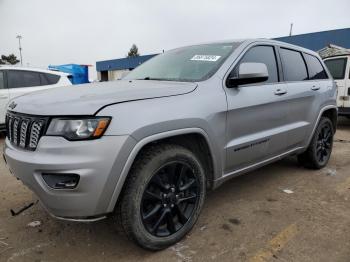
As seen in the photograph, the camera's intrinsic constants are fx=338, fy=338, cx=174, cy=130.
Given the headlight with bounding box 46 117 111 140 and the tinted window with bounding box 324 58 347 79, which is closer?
the headlight with bounding box 46 117 111 140

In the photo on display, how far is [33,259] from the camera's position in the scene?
2607mm

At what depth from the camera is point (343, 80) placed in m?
8.97

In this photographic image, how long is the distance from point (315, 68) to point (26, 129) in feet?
12.6

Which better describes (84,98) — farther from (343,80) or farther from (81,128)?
(343,80)

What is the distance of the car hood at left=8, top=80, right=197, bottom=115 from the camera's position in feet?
Result: 7.44

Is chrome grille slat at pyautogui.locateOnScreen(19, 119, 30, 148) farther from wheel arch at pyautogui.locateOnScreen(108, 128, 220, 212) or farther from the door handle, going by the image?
the door handle

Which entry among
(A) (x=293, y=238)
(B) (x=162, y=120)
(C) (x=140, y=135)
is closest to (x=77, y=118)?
(C) (x=140, y=135)

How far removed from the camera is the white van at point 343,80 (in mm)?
8844

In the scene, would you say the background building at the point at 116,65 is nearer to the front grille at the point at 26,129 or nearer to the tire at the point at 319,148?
the tire at the point at 319,148

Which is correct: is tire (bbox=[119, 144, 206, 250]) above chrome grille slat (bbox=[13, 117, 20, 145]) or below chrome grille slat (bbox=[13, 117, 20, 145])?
below

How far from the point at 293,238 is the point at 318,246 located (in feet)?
0.66

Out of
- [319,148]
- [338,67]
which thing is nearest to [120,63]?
[338,67]

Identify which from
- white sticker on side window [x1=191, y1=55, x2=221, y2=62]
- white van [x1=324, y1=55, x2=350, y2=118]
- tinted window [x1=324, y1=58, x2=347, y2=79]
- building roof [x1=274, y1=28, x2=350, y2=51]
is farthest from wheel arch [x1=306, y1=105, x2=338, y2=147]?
building roof [x1=274, y1=28, x2=350, y2=51]

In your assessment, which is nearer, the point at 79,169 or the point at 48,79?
the point at 79,169
